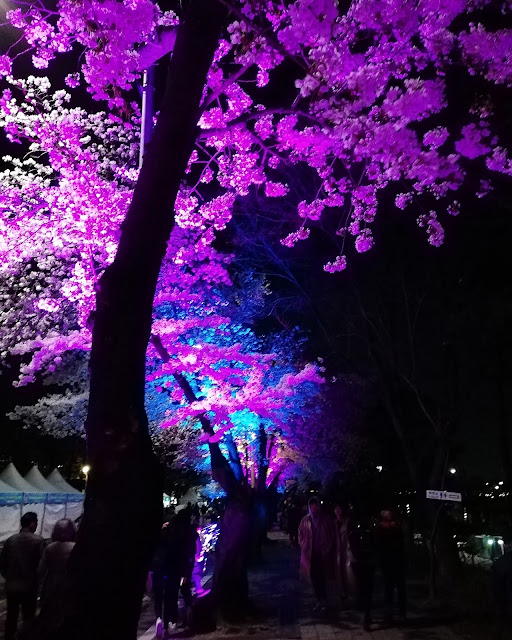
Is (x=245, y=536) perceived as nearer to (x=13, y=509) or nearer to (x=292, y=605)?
(x=292, y=605)

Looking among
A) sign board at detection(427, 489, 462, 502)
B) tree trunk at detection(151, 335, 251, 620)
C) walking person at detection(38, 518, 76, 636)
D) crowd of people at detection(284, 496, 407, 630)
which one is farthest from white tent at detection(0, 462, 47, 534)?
walking person at detection(38, 518, 76, 636)

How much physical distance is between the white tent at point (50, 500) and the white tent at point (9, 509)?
2.52 m

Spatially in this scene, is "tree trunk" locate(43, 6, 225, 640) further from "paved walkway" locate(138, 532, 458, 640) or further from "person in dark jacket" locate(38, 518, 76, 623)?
"paved walkway" locate(138, 532, 458, 640)

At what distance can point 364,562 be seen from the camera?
8.97 meters

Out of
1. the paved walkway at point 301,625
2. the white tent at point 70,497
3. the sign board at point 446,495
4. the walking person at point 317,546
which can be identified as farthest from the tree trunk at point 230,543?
the white tent at point 70,497

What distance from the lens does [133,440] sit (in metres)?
3.77

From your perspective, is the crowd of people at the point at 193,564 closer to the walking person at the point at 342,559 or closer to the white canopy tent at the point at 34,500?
the walking person at the point at 342,559

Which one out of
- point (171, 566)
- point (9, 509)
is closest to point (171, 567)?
point (171, 566)

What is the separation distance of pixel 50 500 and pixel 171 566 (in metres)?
15.3

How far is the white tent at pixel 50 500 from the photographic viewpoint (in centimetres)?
2070

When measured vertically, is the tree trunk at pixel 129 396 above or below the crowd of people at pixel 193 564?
above

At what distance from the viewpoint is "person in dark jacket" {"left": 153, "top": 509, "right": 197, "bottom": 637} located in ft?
28.3

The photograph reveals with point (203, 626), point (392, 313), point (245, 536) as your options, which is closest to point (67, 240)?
point (245, 536)

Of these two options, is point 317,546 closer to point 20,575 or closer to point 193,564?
point 193,564
